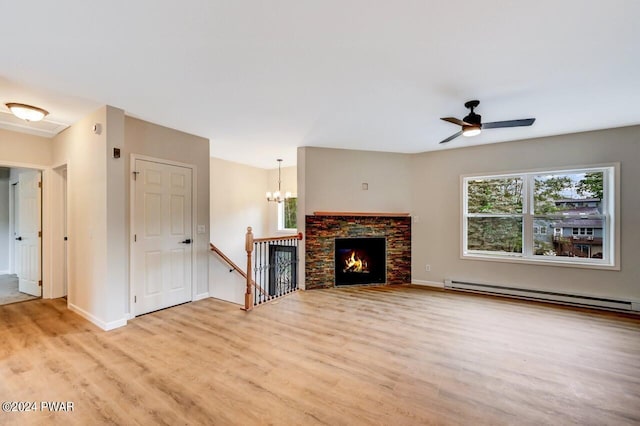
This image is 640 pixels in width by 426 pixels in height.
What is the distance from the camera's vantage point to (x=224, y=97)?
298 cm

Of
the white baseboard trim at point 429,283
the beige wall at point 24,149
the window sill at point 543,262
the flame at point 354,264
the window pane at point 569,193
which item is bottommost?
the white baseboard trim at point 429,283

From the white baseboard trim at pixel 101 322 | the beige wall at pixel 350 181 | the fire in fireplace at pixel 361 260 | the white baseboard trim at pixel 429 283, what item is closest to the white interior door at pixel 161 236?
the white baseboard trim at pixel 101 322

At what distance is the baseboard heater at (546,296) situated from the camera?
388cm

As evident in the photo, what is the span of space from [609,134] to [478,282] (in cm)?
293

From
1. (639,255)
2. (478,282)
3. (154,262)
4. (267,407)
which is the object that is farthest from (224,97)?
(639,255)

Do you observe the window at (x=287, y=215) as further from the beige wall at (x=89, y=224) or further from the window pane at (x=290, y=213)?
the beige wall at (x=89, y=224)

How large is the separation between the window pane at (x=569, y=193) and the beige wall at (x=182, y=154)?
5530 millimetres

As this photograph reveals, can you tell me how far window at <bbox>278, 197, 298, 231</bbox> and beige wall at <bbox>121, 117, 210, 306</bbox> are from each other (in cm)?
300

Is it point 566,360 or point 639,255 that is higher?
point 639,255

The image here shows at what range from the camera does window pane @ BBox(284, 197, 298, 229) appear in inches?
290

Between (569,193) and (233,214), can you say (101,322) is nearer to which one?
(233,214)

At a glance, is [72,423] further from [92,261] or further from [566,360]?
[566,360]

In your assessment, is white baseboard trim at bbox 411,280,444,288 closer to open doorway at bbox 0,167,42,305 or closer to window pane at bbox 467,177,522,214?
window pane at bbox 467,177,522,214

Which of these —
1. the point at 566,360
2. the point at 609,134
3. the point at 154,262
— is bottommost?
the point at 566,360
